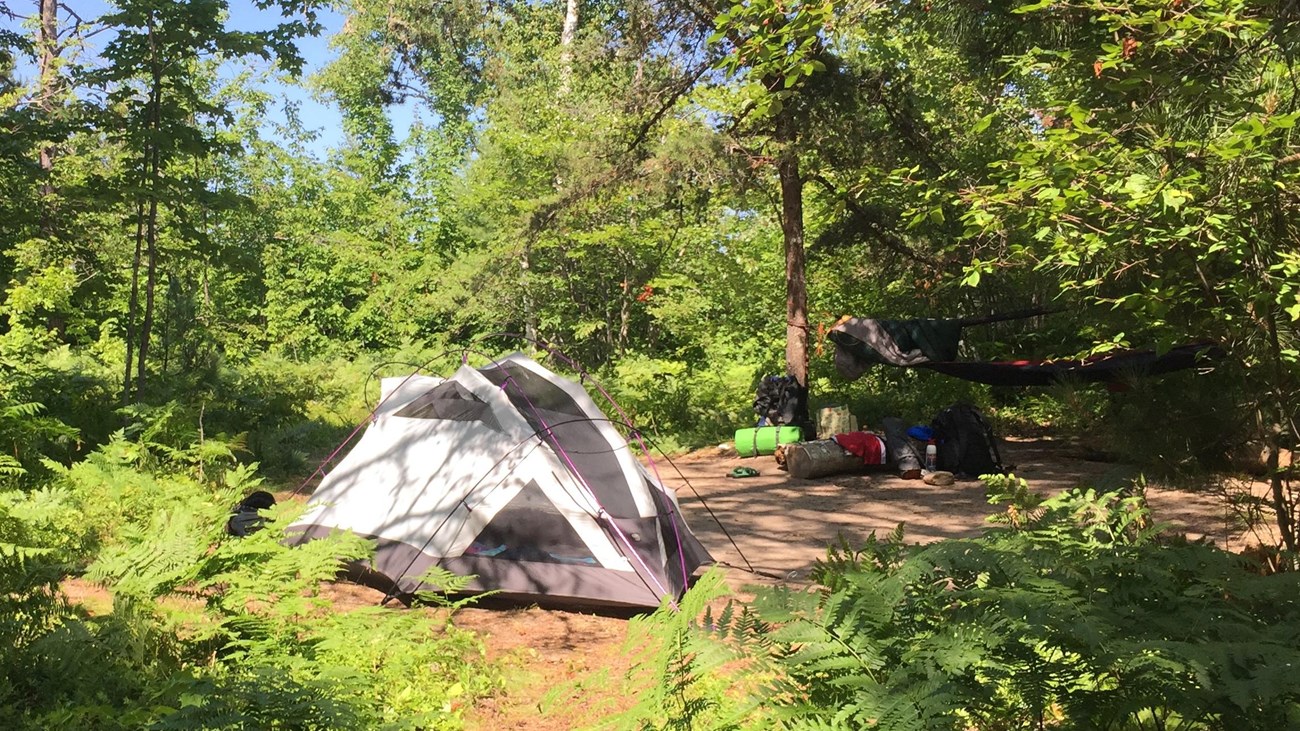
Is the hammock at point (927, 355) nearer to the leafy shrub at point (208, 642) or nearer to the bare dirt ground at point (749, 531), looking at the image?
the bare dirt ground at point (749, 531)

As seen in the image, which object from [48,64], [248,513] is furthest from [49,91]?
[248,513]

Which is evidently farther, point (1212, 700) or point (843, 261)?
point (843, 261)

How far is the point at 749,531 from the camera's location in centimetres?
686

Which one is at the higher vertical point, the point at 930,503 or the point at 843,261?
the point at 843,261

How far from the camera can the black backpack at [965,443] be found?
28.6ft

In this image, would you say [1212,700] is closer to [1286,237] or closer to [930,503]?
[1286,237]

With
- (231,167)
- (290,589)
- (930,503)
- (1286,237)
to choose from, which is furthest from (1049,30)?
(231,167)

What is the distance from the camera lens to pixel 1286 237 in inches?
129

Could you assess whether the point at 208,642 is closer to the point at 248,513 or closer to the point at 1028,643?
the point at 248,513

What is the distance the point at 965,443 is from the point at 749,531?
2963 millimetres

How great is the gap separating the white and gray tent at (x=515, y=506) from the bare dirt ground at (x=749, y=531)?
8.3 inches

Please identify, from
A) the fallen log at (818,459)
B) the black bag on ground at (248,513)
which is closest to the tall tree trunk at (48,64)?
the black bag on ground at (248,513)

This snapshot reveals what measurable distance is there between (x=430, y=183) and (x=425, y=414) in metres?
16.8

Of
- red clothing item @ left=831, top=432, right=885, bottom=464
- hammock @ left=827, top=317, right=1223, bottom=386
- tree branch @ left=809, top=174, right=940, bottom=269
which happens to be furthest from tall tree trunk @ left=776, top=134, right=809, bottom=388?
red clothing item @ left=831, top=432, right=885, bottom=464
